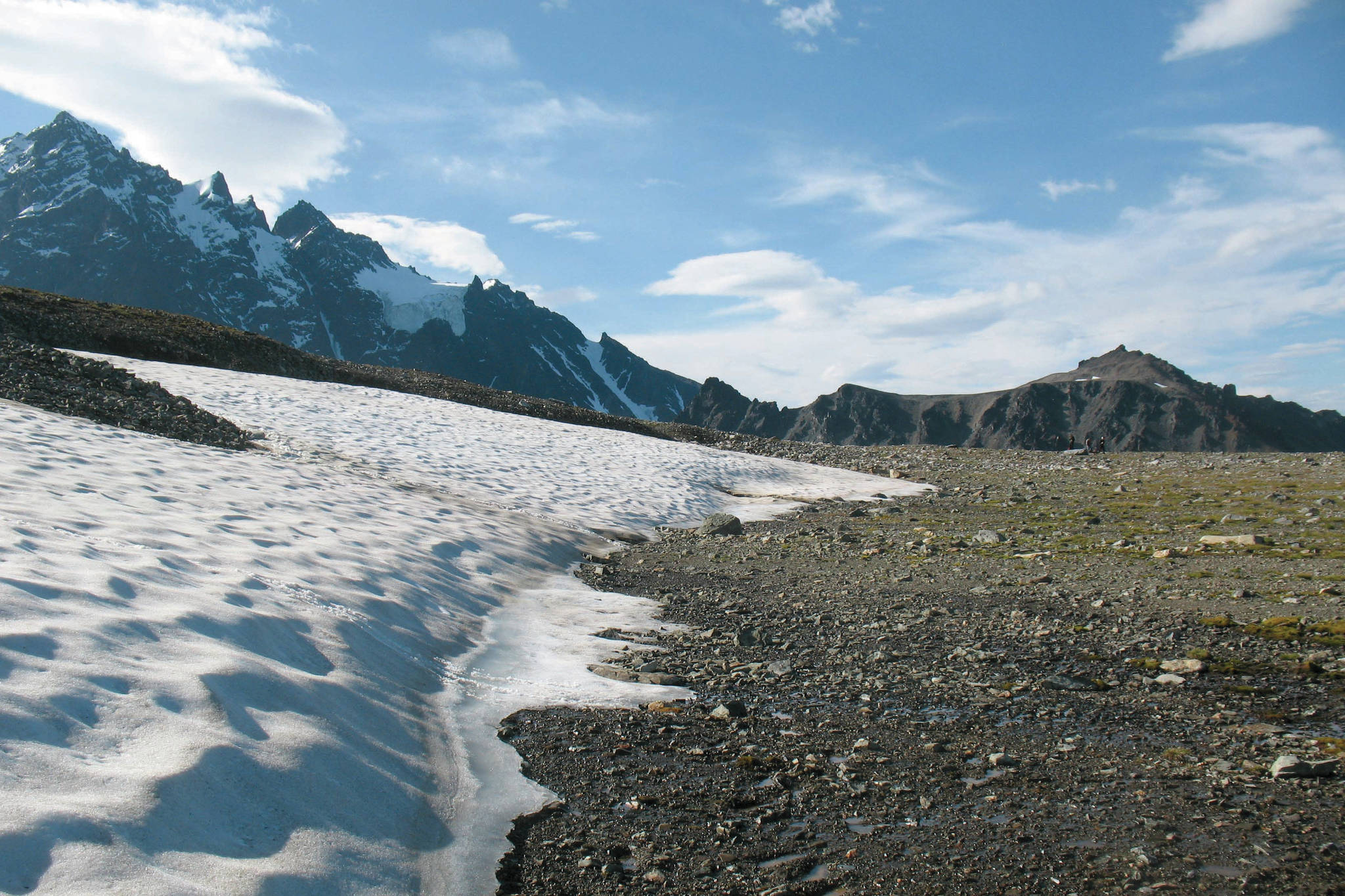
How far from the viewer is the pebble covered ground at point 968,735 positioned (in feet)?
13.8

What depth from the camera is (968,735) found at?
6.02 metres

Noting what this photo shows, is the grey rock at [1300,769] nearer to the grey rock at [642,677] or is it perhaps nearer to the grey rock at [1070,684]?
the grey rock at [1070,684]

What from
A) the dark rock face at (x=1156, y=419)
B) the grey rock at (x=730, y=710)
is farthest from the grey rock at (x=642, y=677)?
the dark rock face at (x=1156, y=419)

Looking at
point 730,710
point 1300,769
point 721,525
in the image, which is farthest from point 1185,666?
point 721,525

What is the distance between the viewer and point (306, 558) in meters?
9.24

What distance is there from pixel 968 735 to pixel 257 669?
5602mm

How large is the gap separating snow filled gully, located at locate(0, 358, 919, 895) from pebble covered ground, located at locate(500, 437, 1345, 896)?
2.01ft

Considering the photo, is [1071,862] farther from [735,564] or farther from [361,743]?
[735,564]

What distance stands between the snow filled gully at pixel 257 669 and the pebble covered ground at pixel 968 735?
61cm

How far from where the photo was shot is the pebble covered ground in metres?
4.20

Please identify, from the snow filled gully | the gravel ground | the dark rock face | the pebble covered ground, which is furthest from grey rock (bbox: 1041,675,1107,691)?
the dark rock face

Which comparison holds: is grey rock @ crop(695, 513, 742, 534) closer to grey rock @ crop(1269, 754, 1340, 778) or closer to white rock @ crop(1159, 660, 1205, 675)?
white rock @ crop(1159, 660, 1205, 675)

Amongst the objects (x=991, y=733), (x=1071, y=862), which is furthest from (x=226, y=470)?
(x=1071, y=862)

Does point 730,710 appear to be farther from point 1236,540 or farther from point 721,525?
point 1236,540
